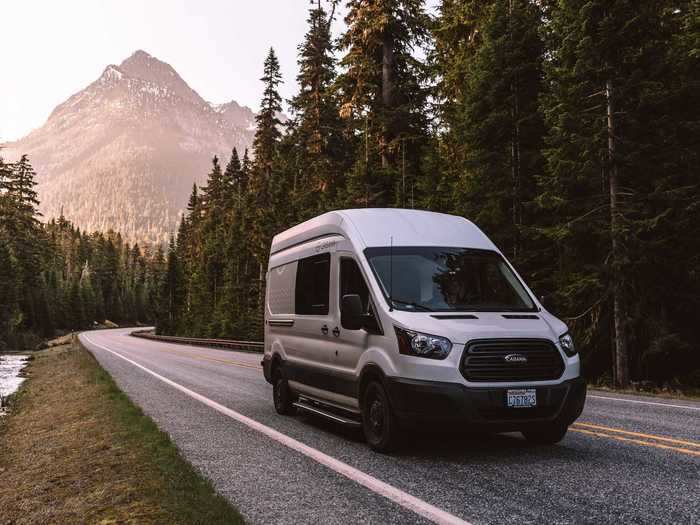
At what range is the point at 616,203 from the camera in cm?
1542

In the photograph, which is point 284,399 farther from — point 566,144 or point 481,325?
point 566,144

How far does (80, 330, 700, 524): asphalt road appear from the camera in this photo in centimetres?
469

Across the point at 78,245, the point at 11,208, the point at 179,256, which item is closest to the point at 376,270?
the point at 11,208

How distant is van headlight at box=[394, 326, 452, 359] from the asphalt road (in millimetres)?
1048

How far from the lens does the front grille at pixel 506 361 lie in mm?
6109

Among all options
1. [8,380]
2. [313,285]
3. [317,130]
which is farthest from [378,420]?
[317,130]

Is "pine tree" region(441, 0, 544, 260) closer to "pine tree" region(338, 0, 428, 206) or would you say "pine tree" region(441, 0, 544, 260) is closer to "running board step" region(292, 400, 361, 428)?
"pine tree" region(338, 0, 428, 206)

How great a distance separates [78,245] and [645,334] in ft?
552

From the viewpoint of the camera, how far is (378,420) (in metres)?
6.89

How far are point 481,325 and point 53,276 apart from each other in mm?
125405

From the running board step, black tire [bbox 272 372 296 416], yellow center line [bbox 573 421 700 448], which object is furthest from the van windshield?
black tire [bbox 272 372 296 416]

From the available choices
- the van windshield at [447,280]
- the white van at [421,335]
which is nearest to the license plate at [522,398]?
the white van at [421,335]

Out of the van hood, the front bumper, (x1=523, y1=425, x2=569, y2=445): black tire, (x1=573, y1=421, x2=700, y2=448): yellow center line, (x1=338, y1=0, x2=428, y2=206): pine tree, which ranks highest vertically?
(x1=338, y1=0, x2=428, y2=206): pine tree

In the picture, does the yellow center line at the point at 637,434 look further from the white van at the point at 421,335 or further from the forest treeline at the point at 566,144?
the forest treeline at the point at 566,144
